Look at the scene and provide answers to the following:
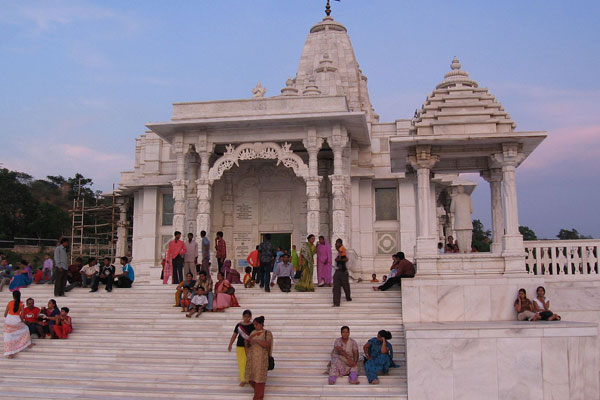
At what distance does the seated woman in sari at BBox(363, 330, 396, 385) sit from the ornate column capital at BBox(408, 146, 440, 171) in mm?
5024

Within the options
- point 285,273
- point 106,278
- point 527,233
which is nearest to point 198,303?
point 285,273

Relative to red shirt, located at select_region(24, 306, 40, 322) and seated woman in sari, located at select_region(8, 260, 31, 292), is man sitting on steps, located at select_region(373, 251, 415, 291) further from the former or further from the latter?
seated woman in sari, located at select_region(8, 260, 31, 292)

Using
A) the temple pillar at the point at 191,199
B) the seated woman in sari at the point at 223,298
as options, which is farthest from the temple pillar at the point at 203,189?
the seated woman in sari at the point at 223,298

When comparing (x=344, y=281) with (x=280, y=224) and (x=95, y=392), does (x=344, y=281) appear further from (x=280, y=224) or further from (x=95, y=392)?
(x=280, y=224)

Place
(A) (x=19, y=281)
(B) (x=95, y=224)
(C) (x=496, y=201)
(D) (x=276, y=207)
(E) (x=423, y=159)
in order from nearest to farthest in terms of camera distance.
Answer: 1. (E) (x=423, y=159)
2. (C) (x=496, y=201)
3. (A) (x=19, y=281)
4. (D) (x=276, y=207)
5. (B) (x=95, y=224)

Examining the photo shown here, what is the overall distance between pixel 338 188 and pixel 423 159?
5.63m

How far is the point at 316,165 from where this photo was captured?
62.3 ft

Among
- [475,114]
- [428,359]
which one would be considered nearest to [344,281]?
[428,359]

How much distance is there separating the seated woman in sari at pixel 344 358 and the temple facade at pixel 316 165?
15.0 feet

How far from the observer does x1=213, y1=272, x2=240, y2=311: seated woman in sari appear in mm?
13234

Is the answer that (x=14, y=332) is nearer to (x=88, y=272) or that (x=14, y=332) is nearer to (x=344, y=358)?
(x=88, y=272)

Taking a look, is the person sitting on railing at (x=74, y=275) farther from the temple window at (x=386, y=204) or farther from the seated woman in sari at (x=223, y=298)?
the temple window at (x=386, y=204)

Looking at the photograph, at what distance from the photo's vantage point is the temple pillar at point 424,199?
13234 mm

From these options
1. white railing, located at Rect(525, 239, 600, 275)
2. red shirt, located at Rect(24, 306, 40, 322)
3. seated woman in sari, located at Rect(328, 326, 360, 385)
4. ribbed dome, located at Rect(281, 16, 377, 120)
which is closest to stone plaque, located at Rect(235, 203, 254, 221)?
ribbed dome, located at Rect(281, 16, 377, 120)
